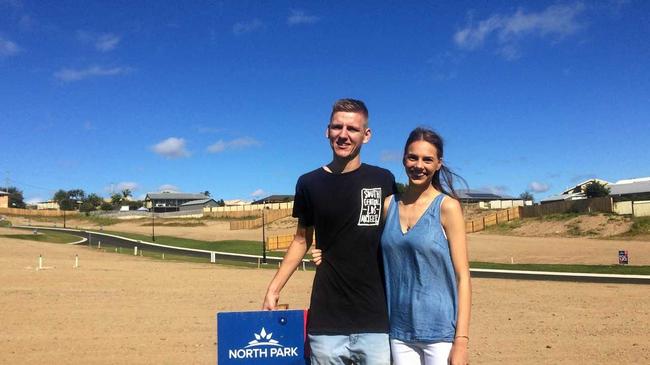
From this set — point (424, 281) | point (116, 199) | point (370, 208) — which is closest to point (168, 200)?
point (116, 199)

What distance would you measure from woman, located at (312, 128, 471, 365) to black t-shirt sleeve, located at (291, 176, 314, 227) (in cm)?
52

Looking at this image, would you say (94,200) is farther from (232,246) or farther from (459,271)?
(459,271)

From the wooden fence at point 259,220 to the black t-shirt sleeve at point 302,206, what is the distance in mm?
87280

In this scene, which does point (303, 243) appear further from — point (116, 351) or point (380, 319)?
point (116, 351)

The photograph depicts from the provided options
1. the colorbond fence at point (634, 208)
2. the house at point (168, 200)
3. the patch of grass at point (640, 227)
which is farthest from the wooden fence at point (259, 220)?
the house at point (168, 200)

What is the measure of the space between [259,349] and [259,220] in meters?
89.0

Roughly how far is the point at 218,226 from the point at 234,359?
97676 millimetres

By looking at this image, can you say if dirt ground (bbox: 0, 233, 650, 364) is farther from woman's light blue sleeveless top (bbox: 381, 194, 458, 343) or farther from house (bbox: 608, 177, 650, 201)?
house (bbox: 608, 177, 650, 201)

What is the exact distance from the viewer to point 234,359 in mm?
3256

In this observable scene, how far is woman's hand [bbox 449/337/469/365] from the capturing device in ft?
9.72

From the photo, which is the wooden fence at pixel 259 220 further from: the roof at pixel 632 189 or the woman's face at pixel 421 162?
the woman's face at pixel 421 162

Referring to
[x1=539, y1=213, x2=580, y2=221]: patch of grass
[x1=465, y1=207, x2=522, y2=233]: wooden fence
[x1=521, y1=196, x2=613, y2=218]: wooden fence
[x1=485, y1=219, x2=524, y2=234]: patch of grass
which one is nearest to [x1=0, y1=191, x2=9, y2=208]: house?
[x1=465, y1=207, x2=522, y2=233]: wooden fence

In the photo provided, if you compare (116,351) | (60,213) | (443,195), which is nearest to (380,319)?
(443,195)

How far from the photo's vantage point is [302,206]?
3.44m
